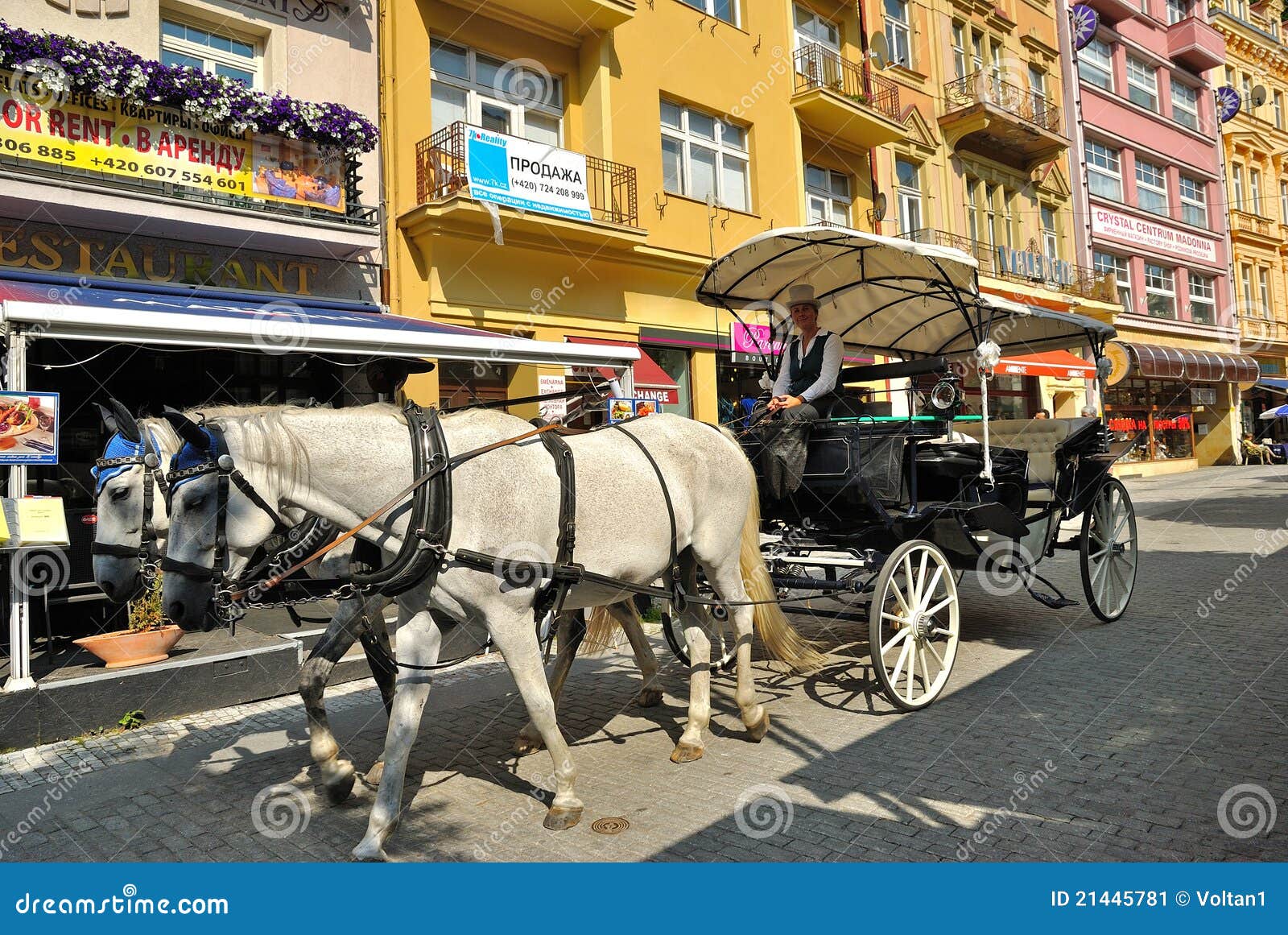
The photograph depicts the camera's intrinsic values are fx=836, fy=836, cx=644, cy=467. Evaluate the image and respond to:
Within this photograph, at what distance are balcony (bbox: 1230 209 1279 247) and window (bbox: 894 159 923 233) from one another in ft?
63.6

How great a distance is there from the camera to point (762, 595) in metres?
5.04

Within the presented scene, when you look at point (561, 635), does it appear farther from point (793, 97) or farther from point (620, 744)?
point (793, 97)

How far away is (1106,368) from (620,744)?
5.18 metres

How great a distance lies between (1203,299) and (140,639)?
35452 mm

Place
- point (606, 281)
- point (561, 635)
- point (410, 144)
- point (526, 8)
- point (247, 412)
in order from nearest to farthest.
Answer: point (247, 412) < point (561, 635) < point (410, 144) < point (526, 8) < point (606, 281)

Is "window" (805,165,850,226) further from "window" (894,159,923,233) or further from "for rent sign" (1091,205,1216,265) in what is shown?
"for rent sign" (1091,205,1216,265)

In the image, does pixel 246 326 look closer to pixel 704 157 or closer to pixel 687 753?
pixel 687 753

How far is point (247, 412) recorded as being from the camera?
3.29 meters

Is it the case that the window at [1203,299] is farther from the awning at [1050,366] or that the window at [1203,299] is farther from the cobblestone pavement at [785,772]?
the cobblestone pavement at [785,772]

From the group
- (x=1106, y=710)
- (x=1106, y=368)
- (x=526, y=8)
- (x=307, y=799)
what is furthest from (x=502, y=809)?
(x=526, y=8)

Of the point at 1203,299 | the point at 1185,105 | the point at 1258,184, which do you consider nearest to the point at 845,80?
the point at 1203,299

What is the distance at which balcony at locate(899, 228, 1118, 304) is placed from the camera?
2034 cm

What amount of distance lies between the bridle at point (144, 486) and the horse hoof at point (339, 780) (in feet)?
4.41

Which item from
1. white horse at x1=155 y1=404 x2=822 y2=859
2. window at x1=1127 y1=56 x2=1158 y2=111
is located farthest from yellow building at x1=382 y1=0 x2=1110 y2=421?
window at x1=1127 y1=56 x2=1158 y2=111
